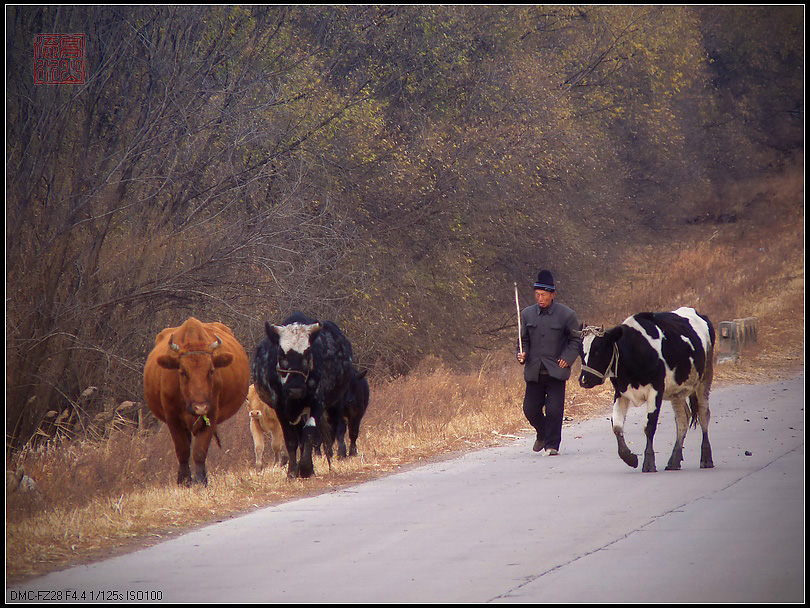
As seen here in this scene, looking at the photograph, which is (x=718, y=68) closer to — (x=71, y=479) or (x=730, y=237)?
(x=730, y=237)

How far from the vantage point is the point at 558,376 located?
42.7ft

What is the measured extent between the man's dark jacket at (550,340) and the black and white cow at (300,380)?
2350 millimetres

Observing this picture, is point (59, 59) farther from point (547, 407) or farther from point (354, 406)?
point (547, 407)

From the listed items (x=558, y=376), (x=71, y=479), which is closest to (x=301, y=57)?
(x=558, y=376)

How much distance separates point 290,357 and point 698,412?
469 cm

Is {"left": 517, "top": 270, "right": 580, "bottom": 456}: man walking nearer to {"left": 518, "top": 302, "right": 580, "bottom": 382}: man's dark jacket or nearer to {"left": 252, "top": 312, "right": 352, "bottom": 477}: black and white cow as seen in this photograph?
{"left": 518, "top": 302, "right": 580, "bottom": 382}: man's dark jacket

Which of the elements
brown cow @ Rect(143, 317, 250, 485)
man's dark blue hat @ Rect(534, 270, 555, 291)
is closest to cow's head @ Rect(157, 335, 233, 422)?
brown cow @ Rect(143, 317, 250, 485)

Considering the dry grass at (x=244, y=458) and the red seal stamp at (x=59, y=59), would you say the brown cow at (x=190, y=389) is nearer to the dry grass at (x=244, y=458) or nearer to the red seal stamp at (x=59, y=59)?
the dry grass at (x=244, y=458)

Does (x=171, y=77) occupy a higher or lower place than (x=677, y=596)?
higher

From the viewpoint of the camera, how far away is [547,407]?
13.1 meters

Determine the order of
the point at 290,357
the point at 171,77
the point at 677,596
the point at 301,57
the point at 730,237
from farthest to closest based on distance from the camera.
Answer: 1. the point at 730,237
2. the point at 301,57
3. the point at 171,77
4. the point at 290,357
5. the point at 677,596

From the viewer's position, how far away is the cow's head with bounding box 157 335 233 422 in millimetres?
11805

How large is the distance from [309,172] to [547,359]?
349 inches

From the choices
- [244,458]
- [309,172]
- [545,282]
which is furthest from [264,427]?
[309,172]
